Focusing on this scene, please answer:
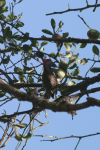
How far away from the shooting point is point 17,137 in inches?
91.2

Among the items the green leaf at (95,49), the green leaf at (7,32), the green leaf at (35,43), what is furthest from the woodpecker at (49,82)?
the green leaf at (95,49)

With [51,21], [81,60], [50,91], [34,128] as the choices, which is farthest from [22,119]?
[51,21]

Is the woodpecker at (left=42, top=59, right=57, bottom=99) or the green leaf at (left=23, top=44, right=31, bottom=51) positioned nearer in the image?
the green leaf at (left=23, top=44, right=31, bottom=51)

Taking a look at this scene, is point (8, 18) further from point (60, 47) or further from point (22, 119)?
point (22, 119)

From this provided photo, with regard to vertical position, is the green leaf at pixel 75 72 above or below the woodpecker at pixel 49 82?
below

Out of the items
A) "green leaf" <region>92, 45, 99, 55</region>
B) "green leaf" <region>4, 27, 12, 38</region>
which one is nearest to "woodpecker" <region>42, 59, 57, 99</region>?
"green leaf" <region>4, 27, 12, 38</region>

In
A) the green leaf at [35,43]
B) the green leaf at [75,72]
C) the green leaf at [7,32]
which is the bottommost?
the green leaf at [75,72]

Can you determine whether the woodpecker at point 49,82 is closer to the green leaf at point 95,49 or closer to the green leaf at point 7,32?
the green leaf at point 7,32

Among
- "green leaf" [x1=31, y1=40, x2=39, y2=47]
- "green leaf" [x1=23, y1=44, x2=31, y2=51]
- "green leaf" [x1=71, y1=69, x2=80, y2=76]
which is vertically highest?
"green leaf" [x1=31, y1=40, x2=39, y2=47]

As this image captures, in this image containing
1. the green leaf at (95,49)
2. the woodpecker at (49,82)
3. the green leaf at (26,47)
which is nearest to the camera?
the green leaf at (95,49)

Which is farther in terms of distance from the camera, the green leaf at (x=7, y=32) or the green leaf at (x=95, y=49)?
the green leaf at (x=7, y=32)

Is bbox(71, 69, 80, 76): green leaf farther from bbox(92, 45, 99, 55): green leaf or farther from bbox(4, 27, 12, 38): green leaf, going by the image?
bbox(4, 27, 12, 38): green leaf

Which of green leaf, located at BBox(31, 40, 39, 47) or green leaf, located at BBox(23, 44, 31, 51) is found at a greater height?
green leaf, located at BBox(31, 40, 39, 47)

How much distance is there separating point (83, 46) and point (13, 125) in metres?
1.28
